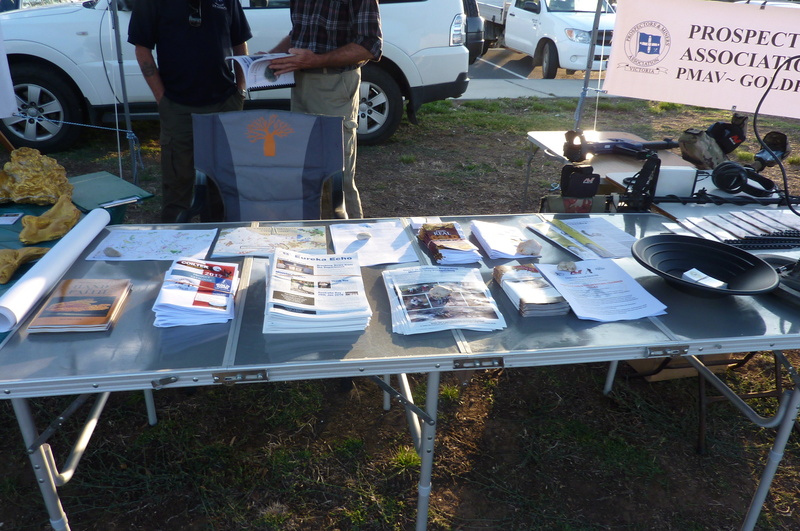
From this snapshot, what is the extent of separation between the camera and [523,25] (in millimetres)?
9109

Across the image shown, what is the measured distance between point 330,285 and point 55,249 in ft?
2.74

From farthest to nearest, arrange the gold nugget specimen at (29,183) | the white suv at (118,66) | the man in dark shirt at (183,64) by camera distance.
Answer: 1. the white suv at (118,66)
2. the man in dark shirt at (183,64)
3. the gold nugget specimen at (29,183)

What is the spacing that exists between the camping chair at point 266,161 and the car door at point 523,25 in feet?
23.1

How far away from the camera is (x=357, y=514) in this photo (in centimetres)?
194

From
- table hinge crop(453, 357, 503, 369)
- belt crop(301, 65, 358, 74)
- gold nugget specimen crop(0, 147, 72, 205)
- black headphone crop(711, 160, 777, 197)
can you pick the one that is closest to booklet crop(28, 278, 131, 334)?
table hinge crop(453, 357, 503, 369)

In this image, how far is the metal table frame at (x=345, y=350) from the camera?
130 cm

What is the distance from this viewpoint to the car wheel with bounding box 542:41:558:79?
341 inches

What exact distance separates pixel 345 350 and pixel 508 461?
108 cm

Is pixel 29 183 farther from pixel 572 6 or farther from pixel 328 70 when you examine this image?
pixel 572 6

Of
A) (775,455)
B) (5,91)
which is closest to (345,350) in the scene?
(775,455)

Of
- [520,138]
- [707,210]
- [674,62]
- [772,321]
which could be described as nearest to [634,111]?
[520,138]

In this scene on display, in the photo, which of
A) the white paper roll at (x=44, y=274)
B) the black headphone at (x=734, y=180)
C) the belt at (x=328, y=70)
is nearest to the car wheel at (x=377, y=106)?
the belt at (x=328, y=70)

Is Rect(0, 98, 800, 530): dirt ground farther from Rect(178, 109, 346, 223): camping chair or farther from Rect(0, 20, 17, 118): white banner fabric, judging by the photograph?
Rect(0, 20, 17, 118): white banner fabric

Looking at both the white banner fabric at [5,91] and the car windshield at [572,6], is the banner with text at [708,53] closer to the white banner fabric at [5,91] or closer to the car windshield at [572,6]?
the white banner fabric at [5,91]
